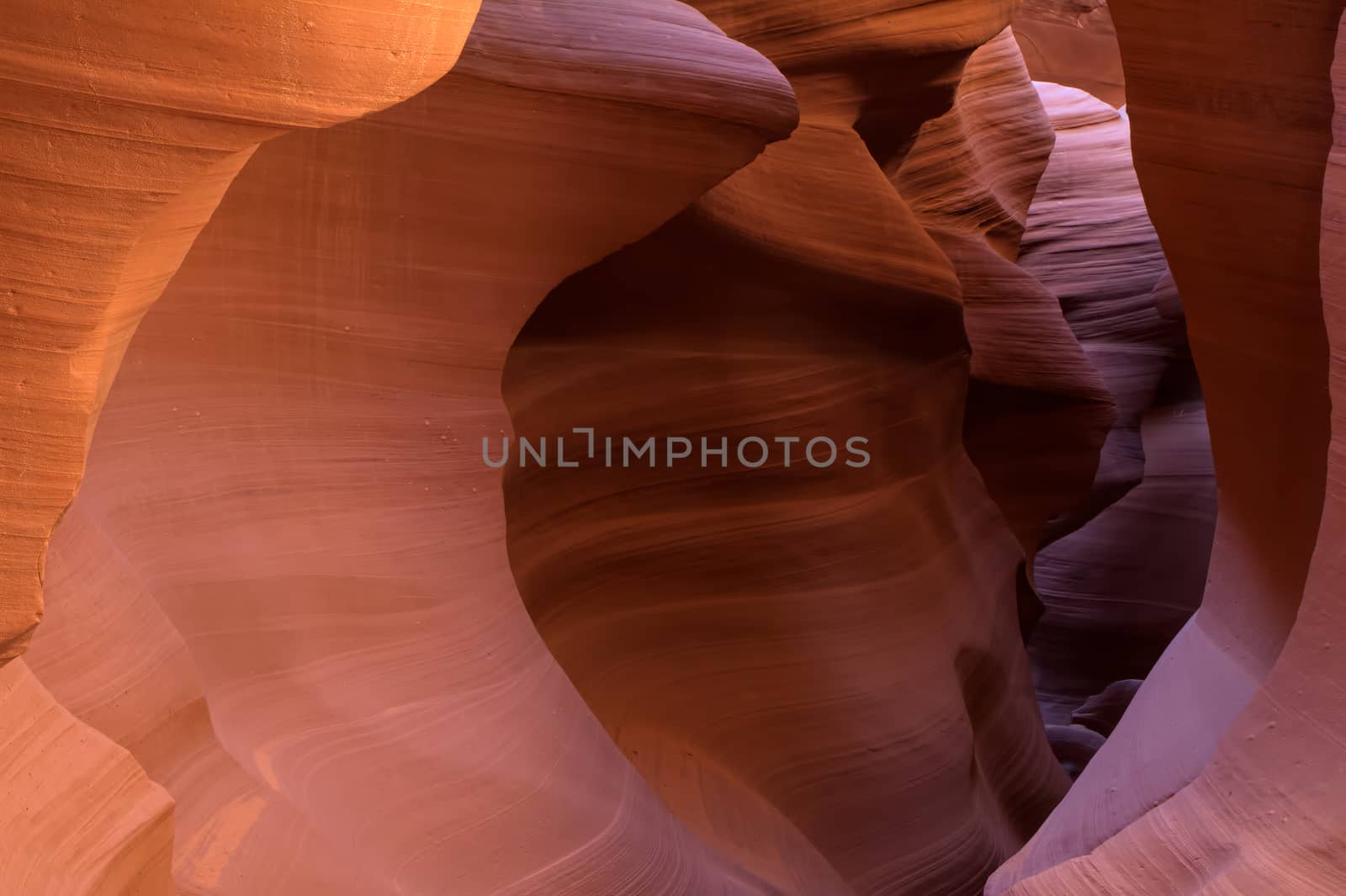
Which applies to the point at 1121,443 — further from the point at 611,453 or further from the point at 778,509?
the point at 611,453

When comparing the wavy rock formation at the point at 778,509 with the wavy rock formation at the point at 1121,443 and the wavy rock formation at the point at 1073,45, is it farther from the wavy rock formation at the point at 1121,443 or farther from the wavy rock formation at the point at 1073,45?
the wavy rock formation at the point at 1073,45

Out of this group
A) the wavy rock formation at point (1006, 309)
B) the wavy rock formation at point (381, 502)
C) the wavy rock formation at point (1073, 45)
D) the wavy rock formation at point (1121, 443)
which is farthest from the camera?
the wavy rock formation at point (1073, 45)

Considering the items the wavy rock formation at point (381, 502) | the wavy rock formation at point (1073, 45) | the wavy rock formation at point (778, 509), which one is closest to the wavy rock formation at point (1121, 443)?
the wavy rock formation at point (1073, 45)

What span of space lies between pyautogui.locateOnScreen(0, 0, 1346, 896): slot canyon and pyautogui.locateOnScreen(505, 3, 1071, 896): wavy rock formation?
17 millimetres

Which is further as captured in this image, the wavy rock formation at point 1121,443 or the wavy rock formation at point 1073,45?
the wavy rock formation at point 1073,45

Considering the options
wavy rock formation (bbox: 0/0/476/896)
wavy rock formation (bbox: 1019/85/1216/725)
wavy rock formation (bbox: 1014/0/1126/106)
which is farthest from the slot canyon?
wavy rock formation (bbox: 1014/0/1126/106)

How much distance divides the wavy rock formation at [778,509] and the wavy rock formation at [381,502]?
0.78 metres

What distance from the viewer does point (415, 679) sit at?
8.36ft

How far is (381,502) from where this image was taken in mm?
2688

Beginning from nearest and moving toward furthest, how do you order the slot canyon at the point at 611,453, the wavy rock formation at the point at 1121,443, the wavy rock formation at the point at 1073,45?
the slot canyon at the point at 611,453, the wavy rock formation at the point at 1121,443, the wavy rock formation at the point at 1073,45

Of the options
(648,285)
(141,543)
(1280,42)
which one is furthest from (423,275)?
(1280,42)

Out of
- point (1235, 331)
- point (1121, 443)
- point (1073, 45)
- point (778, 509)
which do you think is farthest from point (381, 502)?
point (1073, 45)

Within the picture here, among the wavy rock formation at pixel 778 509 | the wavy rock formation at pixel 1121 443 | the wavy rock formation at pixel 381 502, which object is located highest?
the wavy rock formation at pixel 381 502

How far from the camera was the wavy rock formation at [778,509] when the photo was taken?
3.88m
